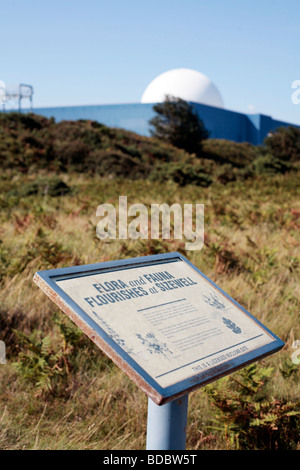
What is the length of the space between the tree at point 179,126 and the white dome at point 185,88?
11.4 meters

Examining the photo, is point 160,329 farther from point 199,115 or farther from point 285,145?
point 199,115

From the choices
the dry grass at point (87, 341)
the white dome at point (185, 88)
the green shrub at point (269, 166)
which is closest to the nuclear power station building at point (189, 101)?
the white dome at point (185, 88)

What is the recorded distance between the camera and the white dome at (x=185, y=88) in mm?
45562

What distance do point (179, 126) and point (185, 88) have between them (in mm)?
14645

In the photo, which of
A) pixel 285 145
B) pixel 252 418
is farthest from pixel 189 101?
pixel 252 418

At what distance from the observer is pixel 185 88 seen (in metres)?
45.6

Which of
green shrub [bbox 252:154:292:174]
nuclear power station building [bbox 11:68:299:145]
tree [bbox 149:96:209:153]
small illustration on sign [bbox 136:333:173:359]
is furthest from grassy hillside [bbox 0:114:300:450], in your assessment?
nuclear power station building [bbox 11:68:299:145]

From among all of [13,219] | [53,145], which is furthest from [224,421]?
[53,145]

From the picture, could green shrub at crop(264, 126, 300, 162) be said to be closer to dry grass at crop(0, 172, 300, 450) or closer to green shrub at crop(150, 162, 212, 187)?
green shrub at crop(150, 162, 212, 187)

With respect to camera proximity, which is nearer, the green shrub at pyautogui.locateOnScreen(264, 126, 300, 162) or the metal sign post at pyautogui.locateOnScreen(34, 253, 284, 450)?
the metal sign post at pyautogui.locateOnScreen(34, 253, 284, 450)

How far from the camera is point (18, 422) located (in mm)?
2820

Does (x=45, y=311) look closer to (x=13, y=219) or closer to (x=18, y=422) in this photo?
(x=18, y=422)

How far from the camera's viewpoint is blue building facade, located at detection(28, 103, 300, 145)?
43.7 m

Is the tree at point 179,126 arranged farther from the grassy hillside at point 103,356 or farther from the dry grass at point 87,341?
the dry grass at point 87,341
